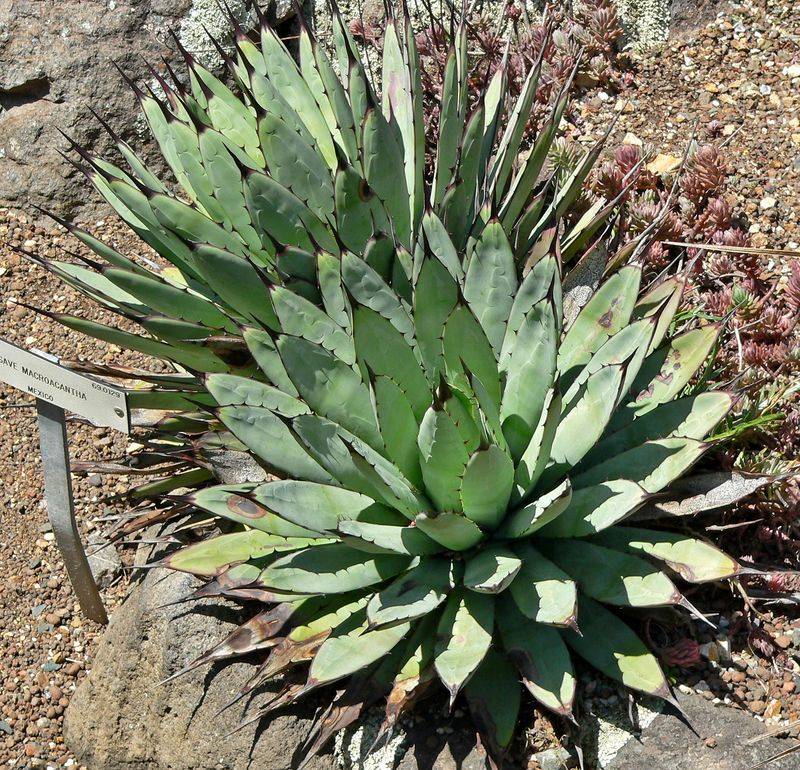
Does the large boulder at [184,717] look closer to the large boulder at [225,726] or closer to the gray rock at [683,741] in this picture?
the large boulder at [225,726]

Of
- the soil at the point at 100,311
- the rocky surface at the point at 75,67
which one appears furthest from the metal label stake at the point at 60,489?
the rocky surface at the point at 75,67

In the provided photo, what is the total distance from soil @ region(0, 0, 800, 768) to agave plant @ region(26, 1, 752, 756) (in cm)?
60

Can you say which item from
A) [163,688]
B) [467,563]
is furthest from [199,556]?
[467,563]

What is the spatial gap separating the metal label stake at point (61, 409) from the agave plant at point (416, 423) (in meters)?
0.22

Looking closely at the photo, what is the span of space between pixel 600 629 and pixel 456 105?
1629 mm

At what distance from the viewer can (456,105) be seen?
283cm

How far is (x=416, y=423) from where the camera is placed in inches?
91.4

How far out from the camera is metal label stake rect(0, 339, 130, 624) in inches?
99.5

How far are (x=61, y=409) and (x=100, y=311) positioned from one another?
1.58 metres

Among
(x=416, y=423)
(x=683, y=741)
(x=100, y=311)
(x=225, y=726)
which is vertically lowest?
(x=683, y=741)

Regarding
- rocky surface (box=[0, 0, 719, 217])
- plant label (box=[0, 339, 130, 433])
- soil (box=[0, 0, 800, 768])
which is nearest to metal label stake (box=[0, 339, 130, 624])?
plant label (box=[0, 339, 130, 433])

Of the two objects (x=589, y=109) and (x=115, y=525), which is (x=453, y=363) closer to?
(x=115, y=525)

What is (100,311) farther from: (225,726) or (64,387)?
(225,726)

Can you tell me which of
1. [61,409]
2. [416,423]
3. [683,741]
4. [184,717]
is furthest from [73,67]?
[683,741]
